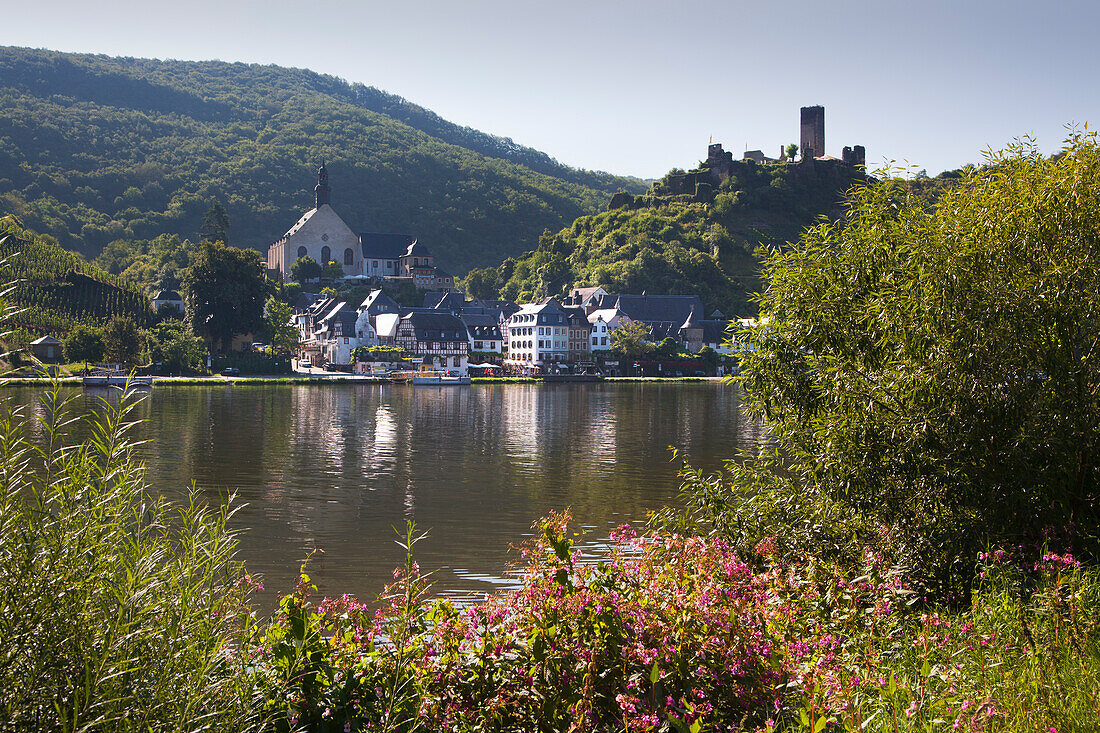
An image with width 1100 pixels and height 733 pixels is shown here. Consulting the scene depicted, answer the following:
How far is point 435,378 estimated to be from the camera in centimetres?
9619

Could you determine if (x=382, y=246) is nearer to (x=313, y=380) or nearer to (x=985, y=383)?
(x=313, y=380)

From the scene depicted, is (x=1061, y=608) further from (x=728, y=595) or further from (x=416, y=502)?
(x=416, y=502)

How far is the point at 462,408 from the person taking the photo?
58.9m

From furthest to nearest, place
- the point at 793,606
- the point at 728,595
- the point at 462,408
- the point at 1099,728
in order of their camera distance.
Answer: the point at 462,408, the point at 793,606, the point at 728,595, the point at 1099,728

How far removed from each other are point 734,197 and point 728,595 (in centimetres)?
16382

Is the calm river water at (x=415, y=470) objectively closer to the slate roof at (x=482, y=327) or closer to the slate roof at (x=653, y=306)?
the slate roof at (x=482, y=327)

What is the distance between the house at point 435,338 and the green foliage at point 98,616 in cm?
10339

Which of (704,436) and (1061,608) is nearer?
(1061,608)

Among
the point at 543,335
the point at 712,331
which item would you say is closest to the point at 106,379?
the point at 543,335

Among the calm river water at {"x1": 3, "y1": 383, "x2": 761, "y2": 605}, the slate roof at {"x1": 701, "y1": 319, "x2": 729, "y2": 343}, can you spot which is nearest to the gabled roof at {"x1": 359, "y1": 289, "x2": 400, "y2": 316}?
the slate roof at {"x1": 701, "y1": 319, "x2": 729, "y2": 343}

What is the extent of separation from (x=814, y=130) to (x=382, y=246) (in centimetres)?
8958

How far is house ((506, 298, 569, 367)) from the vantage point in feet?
372

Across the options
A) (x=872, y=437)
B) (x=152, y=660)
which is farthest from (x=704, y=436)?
(x=152, y=660)

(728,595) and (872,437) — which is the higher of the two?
(872,437)
